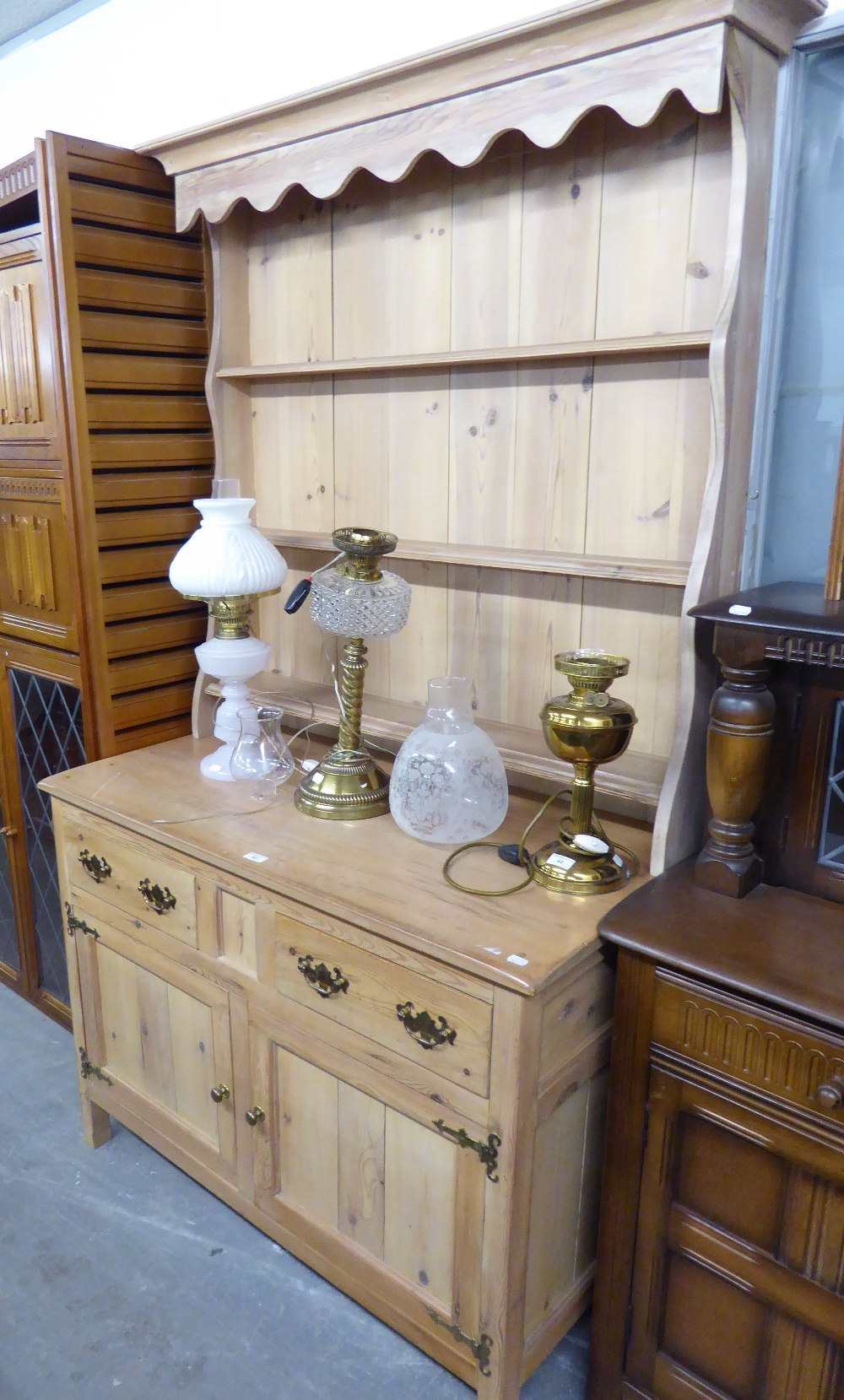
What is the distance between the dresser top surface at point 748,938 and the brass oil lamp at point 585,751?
0.24 ft

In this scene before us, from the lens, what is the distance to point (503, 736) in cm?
179

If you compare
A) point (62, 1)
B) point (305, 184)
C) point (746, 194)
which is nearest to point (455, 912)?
point (746, 194)

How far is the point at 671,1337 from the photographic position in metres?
1.35

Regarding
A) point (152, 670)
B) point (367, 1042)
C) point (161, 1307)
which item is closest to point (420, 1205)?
point (367, 1042)

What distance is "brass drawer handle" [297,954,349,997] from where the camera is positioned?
146 cm

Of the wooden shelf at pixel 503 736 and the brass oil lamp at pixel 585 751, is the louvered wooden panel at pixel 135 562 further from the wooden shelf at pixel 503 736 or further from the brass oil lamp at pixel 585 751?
the brass oil lamp at pixel 585 751

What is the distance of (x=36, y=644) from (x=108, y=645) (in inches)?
11.3

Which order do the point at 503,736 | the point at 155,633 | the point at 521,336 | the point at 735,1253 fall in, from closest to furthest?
the point at 735,1253 → the point at 521,336 → the point at 503,736 → the point at 155,633

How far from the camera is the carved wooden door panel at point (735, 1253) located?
1.16 m

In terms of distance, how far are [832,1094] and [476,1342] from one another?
2.25 feet

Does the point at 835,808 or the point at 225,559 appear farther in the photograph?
the point at 225,559

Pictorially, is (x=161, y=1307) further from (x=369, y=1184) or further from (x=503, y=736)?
(x=503, y=736)

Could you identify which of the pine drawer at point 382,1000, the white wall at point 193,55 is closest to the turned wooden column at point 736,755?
the pine drawer at point 382,1000

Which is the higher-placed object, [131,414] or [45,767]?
[131,414]
